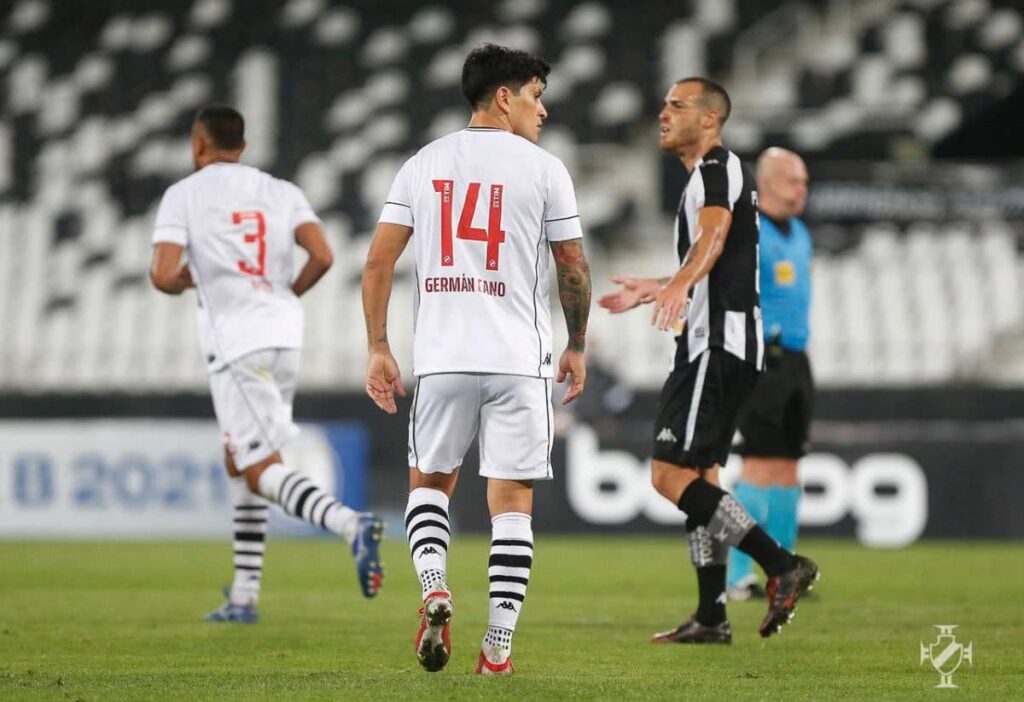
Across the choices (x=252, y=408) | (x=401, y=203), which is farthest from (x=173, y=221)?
(x=401, y=203)

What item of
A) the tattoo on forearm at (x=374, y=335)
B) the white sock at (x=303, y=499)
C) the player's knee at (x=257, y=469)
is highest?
the tattoo on forearm at (x=374, y=335)

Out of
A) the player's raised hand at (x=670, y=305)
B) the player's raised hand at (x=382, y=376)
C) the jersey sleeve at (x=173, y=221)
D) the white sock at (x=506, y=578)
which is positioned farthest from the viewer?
the jersey sleeve at (x=173, y=221)

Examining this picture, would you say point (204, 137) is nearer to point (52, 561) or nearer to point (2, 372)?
point (52, 561)

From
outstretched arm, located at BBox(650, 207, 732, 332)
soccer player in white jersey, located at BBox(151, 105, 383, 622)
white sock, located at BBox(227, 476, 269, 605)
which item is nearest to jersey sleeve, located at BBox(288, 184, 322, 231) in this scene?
soccer player in white jersey, located at BBox(151, 105, 383, 622)

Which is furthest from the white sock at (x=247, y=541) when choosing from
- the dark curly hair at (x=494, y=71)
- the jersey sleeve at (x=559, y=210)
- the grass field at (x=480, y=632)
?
the dark curly hair at (x=494, y=71)

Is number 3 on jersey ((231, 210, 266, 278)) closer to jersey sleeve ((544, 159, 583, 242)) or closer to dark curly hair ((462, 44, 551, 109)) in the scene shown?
dark curly hair ((462, 44, 551, 109))

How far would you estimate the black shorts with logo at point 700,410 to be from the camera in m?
6.04

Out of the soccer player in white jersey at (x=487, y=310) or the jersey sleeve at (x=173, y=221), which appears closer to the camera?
the soccer player in white jersey at (x=487, y=310)

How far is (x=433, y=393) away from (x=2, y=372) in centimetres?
1250

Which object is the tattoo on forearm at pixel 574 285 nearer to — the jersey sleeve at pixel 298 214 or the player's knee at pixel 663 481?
the player's knee at pixel 663 481

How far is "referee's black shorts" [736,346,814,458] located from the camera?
815 cm

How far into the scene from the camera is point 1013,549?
40.2 feet

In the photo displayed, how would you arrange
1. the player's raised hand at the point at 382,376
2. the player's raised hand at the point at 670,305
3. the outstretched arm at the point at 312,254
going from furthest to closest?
the outstretched arm at the point at 312,254 → the player's raised hand at the point at 670,305 → the player's raised hand at the point at 382,376

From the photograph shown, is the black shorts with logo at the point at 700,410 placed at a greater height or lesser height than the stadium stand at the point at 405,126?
lesser
